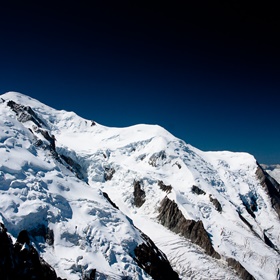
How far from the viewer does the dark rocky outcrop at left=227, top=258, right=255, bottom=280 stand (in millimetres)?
69438

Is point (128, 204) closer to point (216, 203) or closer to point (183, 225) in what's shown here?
point (183, 225)

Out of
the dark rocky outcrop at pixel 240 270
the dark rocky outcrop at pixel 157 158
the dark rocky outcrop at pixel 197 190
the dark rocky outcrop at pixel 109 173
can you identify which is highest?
the dark rocky outcrop at pixel 157 158

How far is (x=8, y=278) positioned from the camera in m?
34.2

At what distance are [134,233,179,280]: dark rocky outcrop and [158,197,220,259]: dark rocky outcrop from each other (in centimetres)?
2198

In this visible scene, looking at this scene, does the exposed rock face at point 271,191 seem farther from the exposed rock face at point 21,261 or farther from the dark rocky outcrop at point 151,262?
the exposed rock face at point 21,261

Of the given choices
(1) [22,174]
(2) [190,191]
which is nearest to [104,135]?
(2) [190,191]

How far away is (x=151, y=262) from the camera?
51469 mm

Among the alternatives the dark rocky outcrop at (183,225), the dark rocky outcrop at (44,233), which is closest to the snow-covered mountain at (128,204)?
the dark rocky outcrop at (44,233)

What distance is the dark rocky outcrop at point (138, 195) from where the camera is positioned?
94250mm

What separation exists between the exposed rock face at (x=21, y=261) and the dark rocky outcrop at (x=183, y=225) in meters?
46.3

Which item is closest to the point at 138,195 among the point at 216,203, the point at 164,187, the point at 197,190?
the point at 164,187

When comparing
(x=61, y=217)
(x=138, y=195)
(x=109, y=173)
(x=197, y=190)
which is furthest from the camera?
(x=109, y=173)

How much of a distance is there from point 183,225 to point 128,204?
19175 mm

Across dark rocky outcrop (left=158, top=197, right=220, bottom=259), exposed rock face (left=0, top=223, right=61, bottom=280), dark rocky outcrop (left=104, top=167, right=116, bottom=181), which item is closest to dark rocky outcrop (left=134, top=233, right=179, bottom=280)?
exposed rock face (left=0, top=223, right=61, bottom=280)
